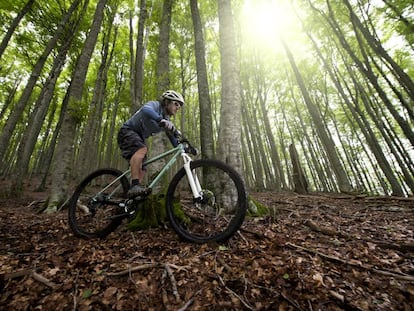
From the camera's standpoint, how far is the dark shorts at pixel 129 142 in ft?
11.2

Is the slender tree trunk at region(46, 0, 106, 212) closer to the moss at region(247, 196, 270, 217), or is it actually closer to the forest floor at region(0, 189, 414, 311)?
the forest floor at region(0, 189, 414, 311)

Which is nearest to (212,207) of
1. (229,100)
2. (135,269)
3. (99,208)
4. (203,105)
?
(135,269)

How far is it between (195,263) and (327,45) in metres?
17.5

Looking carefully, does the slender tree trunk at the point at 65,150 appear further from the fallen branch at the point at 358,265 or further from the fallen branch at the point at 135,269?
the fallen branch at the point at 358,265

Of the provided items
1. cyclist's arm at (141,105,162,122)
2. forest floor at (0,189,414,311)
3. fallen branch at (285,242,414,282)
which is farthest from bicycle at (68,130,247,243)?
fallen branch at (285,242,414,282)

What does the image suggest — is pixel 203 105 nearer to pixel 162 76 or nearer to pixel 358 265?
pixel 162 76

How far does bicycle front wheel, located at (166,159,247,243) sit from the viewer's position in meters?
2.61

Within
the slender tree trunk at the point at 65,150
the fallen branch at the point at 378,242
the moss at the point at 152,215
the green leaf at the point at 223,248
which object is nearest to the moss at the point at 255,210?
the fallen branch at the point at 378,242

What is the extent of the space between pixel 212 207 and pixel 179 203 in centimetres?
63

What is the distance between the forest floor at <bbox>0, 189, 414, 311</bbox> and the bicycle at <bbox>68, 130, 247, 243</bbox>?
236 mm

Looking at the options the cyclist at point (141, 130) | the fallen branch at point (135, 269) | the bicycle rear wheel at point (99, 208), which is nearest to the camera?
the fallen branch at point (135, 269)

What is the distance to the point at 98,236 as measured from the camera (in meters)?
3.26

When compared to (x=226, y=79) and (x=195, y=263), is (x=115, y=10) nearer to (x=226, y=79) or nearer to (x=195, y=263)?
(x=226, y=79)

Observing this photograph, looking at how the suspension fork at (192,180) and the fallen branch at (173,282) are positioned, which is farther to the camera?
the suspension fork at (192,180)
